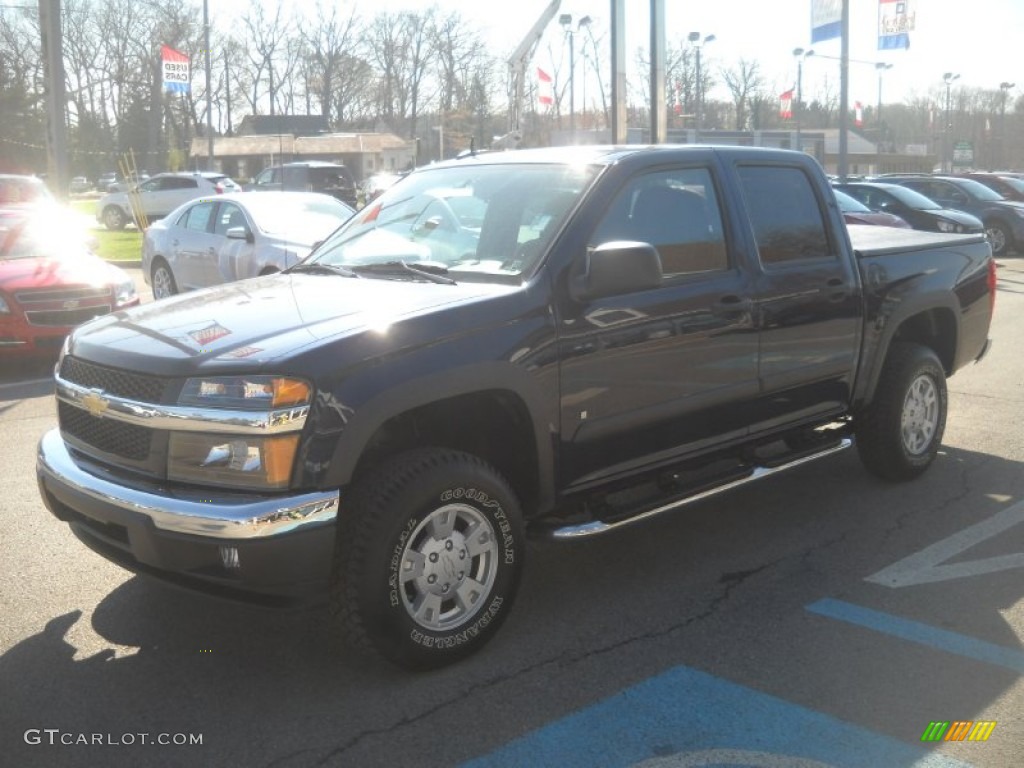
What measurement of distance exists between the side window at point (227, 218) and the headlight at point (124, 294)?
1813 millimetres

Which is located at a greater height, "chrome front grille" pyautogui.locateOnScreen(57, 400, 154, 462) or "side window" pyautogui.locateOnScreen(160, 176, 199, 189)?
"side window" pyautogui.locateOnScreen(160, 176, 199, 189)

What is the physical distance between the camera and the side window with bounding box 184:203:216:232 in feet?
42.3

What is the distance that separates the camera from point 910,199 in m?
19.4

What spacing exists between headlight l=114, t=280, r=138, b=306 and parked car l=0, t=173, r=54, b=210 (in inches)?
310

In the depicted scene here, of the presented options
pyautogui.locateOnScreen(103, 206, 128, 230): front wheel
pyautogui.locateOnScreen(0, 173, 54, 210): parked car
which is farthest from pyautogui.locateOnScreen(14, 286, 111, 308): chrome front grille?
pyautogui.locateOnScreen(103, 206, 128, 230): front wheel

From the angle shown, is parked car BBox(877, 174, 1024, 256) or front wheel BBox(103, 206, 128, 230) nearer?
parked car BBox(877, 174, 1024, 256)

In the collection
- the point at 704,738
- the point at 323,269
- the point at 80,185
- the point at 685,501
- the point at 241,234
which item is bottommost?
the point at 704,738

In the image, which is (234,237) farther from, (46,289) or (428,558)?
(428,558)

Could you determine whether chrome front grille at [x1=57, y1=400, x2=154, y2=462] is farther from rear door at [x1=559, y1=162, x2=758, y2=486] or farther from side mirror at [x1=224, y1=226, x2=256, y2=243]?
side mirror at [x1=224, y1=226, x2=256, y2=243]

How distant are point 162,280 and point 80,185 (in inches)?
2662

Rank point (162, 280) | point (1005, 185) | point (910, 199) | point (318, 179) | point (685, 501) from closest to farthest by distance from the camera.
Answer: point (685, 501) → point (162, 280) → point (910, 199) → point (1005, 185) → point (318, 179)

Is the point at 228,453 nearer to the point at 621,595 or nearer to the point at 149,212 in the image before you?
the point at 621,595

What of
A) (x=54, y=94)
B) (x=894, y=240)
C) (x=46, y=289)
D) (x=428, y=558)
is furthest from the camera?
(x=54, y=94)

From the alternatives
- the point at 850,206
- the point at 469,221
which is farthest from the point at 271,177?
the point at 469,221
